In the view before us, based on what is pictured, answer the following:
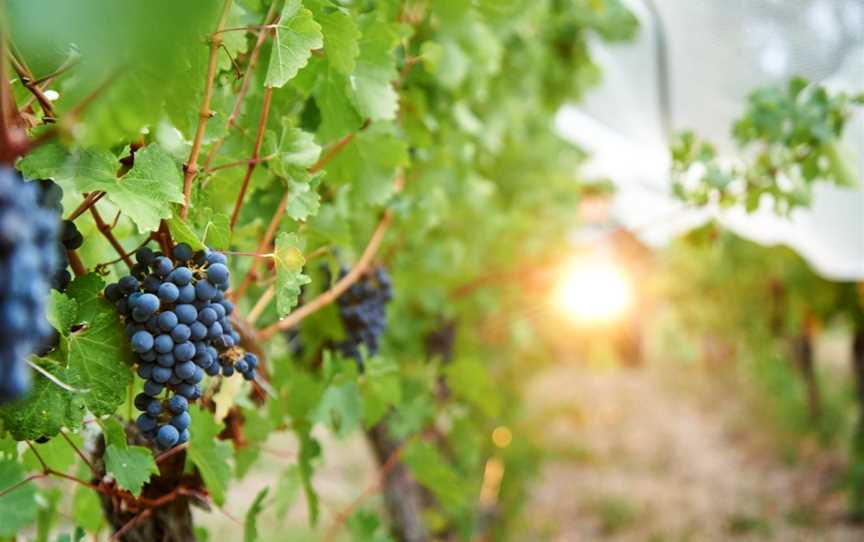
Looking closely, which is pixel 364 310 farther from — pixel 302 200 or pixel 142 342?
pixel 142 342

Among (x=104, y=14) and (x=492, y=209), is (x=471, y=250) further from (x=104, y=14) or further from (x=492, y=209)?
(x=104, y=14)

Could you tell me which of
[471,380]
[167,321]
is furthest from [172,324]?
[471,380]

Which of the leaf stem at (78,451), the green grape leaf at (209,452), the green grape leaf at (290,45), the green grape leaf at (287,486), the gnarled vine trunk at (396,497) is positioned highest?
the green grape leaf at (290,45)

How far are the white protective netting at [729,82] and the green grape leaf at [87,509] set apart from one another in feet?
4.62

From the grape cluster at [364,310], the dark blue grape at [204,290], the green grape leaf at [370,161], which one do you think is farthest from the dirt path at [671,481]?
the dark blue grape at [204,290]

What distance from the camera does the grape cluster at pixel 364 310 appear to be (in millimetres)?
1765

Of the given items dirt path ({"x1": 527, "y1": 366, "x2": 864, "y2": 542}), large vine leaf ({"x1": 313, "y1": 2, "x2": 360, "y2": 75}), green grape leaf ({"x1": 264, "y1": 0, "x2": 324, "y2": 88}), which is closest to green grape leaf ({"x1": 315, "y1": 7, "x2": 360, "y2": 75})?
large vine leaf ({"x1": 313, "y1": 2, "x2": 360, "y2": 75})

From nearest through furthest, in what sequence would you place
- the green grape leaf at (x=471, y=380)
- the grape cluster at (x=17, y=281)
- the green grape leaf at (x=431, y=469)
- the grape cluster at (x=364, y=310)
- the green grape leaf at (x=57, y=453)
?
1. the grape cluster at (x=17, y=281)
2. the green grape leaf at (x=57, y=453)
3. the grape cluster at (x=364, y=310)
4. the green grape leaf at (x=431, y=469)
5. the green grape leaf at (x=471, y=380)

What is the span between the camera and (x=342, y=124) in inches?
48.9

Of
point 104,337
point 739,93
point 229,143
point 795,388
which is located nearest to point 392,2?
point 229,143

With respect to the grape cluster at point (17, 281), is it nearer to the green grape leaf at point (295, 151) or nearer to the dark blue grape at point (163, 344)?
the dark blue grape at point (163, 344)

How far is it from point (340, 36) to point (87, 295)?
459 millimetres

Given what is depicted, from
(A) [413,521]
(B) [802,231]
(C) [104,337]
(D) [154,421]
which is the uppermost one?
(C) [104,337]

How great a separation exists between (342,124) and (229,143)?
0.18 meters
